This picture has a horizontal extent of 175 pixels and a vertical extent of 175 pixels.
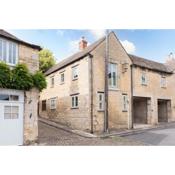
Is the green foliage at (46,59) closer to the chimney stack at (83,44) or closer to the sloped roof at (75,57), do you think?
the sloped roof at (75,57)

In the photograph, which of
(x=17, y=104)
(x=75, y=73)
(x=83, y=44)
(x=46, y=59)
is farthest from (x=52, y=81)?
(x=17, y=104)

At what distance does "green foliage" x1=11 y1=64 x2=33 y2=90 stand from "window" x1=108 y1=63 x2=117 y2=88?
521cm

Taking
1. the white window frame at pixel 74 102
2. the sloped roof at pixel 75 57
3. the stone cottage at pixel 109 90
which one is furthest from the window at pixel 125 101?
the sloped roof at pixel 75 57

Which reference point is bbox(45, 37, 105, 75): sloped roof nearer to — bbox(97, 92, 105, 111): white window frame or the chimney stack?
the chimney stack

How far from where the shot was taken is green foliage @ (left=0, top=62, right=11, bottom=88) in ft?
28.5

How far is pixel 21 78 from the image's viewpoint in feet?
30.2

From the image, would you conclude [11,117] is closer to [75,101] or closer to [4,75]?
[4,75]

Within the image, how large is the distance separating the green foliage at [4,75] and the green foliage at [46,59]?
2.43 m

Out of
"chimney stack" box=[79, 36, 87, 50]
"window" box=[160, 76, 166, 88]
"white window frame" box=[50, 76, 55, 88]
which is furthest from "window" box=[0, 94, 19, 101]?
"window" box=[160, 76, 166, 88]

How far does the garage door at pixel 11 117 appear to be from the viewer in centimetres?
891

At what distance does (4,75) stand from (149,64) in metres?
9.52
